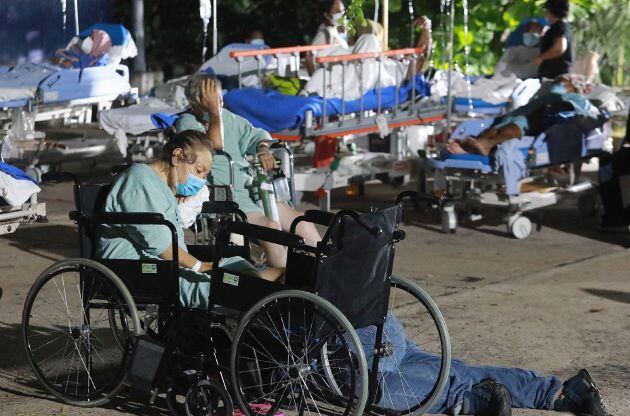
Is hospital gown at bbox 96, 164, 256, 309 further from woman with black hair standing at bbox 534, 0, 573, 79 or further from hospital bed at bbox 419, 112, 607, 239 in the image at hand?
woman with black hair standing at bbox 534, 0, 573, 79

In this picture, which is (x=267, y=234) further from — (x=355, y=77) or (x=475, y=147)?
(x=355, y=77)

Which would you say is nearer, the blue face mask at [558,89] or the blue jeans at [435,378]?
the blue jeans at [435,378]

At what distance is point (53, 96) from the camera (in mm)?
11297

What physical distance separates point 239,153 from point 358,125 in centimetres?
322

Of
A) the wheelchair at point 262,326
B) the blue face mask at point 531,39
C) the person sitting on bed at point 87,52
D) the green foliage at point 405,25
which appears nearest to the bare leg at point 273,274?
the wheelchair at point 262,326

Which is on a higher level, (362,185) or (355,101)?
(355,101)

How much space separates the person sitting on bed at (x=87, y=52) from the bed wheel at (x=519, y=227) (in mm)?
4861

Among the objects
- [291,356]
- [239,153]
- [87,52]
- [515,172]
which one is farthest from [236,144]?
[87,52]

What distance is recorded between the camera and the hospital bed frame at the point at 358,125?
33.5 ft

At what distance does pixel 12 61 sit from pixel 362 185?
247 inches

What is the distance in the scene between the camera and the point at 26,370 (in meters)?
5.80

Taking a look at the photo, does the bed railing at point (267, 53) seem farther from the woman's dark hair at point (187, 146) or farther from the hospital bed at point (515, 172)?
the woman's dark hair at point (187, 146)

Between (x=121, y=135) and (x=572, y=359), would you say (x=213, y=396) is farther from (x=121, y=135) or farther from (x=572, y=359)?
(x=121, y=135)

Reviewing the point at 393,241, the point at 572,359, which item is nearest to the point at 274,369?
the point at 393,241
